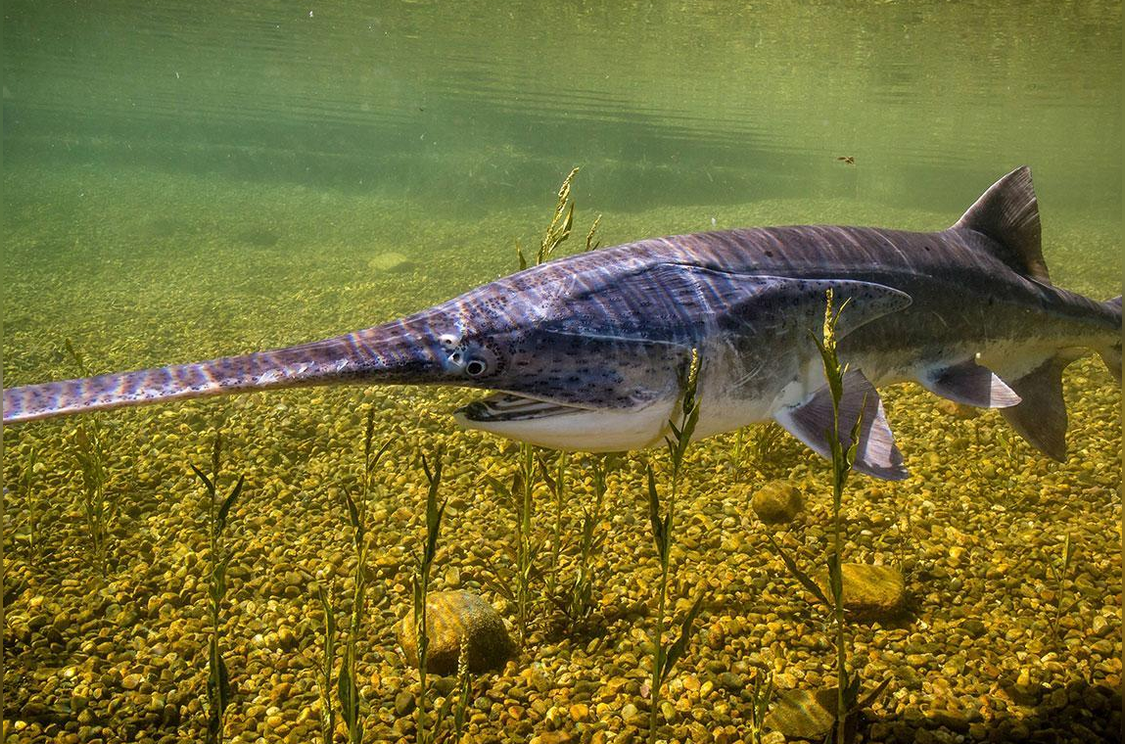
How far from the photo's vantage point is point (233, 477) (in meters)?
5.21

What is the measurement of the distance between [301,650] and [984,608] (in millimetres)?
3822

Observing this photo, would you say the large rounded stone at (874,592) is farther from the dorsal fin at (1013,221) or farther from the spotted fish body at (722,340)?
the dorsal fin at (1013,221)

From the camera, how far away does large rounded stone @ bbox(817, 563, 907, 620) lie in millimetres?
3439

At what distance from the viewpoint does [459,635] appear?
322cm

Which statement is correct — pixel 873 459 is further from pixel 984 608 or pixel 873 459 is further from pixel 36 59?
pixel 36 59

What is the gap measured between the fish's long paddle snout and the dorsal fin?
3.94 meters

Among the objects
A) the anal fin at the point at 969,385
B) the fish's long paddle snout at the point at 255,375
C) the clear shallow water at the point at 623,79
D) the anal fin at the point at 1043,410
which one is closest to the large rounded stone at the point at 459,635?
the fish's long paddle snout at the point at 255,375

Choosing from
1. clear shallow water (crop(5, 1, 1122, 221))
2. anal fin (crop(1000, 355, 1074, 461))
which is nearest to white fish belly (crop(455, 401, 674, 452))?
anal fin (crop(1000, 355, 1074, 461))

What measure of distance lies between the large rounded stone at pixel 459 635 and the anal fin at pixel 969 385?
2941 millimetres

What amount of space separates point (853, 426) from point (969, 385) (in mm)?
1415

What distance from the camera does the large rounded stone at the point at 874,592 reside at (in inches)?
135

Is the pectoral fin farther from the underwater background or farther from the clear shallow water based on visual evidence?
the clear shallow water

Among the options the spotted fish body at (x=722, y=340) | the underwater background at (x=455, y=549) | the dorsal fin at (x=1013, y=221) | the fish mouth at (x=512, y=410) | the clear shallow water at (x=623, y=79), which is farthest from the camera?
the clear shallow water at (x=623, y=79)

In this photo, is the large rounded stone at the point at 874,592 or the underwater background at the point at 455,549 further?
the large rounded stone at the point at 874,592
